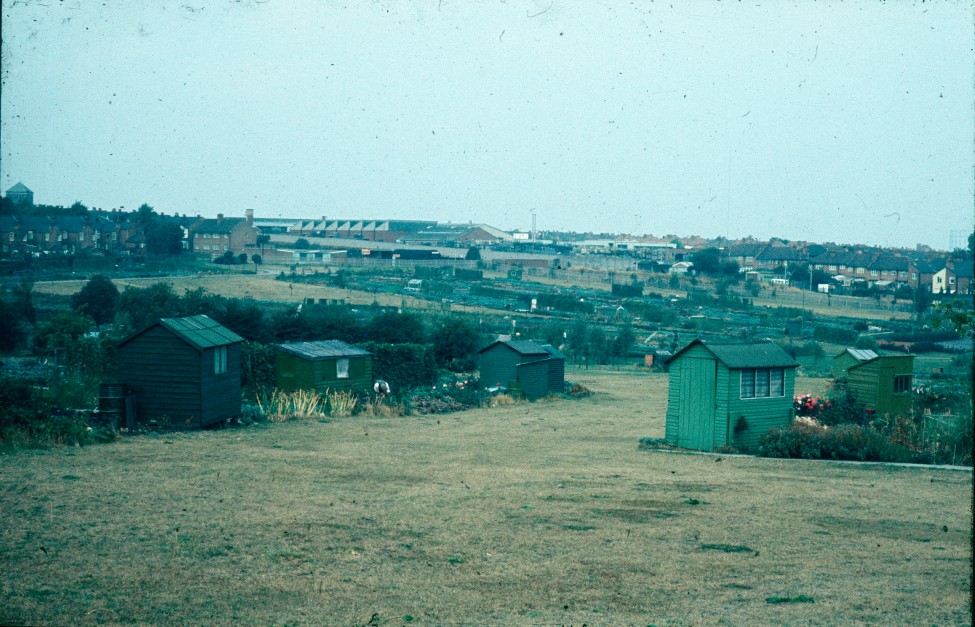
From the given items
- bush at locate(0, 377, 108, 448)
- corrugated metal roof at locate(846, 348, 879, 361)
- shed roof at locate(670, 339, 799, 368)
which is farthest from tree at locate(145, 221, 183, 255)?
shed roof at locate(670, 339, 799, 368)

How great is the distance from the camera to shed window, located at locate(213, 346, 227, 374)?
26766 millimetres

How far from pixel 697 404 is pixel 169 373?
1516cm

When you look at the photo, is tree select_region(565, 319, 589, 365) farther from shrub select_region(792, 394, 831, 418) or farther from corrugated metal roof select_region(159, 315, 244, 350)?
corrugated metal roof select_region(159, 315, 244, 350)

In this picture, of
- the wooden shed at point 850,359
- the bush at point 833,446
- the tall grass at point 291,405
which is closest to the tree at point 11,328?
the tall grass at point 291,405

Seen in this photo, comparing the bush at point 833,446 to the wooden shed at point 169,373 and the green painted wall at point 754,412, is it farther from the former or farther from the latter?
the wooden shed at point 169,373

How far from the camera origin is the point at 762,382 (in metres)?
25.8

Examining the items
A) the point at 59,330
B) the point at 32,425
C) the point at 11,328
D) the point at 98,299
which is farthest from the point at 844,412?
the point at 98,299

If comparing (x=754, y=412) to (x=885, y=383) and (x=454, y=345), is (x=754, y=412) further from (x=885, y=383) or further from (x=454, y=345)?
(x=454, y=345)

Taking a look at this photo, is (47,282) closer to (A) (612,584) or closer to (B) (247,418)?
(B) (247,418)

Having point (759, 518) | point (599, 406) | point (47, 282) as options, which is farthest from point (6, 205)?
point (759, 518)

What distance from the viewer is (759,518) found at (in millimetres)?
15398

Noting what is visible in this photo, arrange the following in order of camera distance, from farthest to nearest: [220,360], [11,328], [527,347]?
[527,347] → [11,328] → [220,360]

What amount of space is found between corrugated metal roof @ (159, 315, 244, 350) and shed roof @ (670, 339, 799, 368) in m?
13.5

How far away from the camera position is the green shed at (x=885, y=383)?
30266 millimetres
